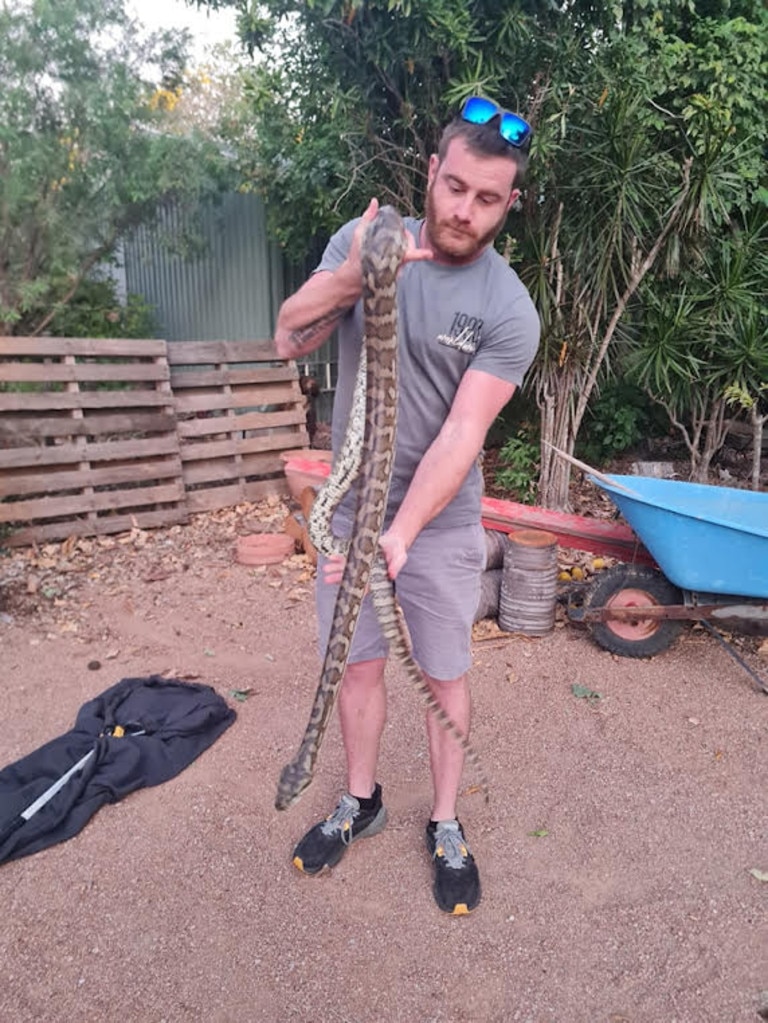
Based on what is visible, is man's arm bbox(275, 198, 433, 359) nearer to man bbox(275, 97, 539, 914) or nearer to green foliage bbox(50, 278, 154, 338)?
man bbox(275, 97, 539, 914)

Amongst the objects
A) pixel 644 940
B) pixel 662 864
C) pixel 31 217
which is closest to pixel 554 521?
pixel 662 864

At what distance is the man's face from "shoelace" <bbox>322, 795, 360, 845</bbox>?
2066 millimetres

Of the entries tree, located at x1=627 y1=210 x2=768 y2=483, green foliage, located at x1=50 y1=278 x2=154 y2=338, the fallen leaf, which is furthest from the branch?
green foliage, located at x1=50 y1=278 x2=154 y2=338

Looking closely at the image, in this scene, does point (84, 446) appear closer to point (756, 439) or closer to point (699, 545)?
point (699, 545)

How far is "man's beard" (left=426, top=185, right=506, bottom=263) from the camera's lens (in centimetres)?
206

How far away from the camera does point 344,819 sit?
2.84 meters

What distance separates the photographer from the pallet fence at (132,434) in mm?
6211

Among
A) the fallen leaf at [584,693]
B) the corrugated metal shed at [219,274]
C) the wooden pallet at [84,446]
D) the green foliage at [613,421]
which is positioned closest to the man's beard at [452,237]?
the fallen leaf at [584,693]

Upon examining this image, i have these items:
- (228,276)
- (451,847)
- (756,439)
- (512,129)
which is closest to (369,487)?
(512,129)

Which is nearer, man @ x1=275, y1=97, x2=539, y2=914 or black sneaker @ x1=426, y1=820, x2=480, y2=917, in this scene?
man @ x1=275, y1=97, x2=539, y2=914

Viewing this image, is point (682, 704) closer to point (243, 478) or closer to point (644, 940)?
point (644, 940)

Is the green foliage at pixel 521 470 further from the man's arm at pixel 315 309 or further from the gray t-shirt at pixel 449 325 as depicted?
the man's arm at pixel 315 309

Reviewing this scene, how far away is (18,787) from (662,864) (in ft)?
8.82

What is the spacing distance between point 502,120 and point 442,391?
758mm
